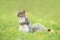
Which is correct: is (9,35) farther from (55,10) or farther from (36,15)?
(55,10)

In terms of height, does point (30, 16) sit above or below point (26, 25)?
above

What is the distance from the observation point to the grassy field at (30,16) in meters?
1.82

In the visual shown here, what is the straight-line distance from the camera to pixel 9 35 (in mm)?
1838

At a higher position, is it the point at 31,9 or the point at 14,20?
the point at 31,9

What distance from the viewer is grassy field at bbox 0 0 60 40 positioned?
182 centimetres

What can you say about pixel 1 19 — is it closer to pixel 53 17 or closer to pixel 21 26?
pixel 21 26

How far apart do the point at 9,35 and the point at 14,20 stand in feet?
0.61

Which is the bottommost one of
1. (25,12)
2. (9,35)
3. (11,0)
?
(9,35)


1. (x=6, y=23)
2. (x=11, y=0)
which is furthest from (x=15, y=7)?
(x=6, y=23)

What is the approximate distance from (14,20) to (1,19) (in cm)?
16

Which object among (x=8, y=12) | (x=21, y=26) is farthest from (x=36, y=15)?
(x=8, y=12)

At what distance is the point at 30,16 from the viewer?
1.86 meters

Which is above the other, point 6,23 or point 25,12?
point 25,12

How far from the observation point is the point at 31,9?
188 centimetres
